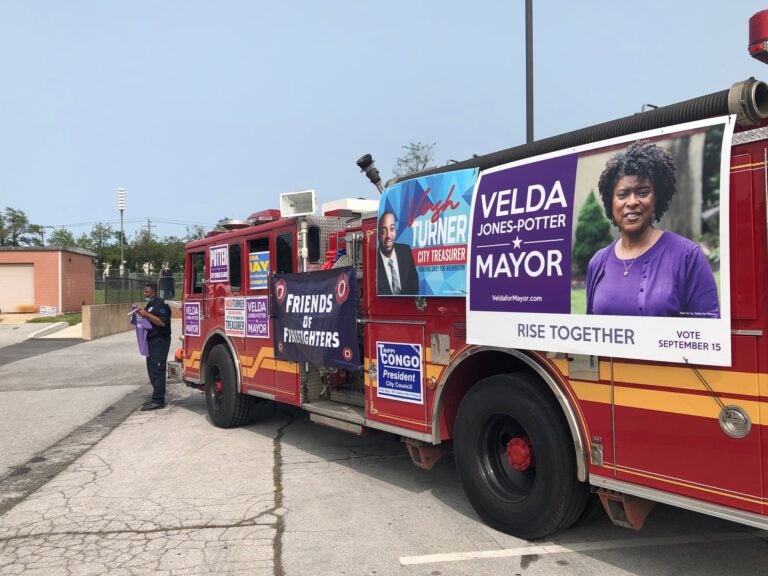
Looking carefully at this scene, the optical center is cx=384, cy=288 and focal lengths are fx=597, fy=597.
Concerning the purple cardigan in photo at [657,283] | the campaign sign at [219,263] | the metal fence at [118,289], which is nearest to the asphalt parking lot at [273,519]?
the purple cardigan in photo at [657,283]

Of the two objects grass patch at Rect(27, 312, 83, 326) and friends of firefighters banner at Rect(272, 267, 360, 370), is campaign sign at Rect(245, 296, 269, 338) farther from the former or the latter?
grass patch at Rect(27, 312, 83, 326)

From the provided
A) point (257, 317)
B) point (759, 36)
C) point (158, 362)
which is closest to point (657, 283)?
point (759, 36)

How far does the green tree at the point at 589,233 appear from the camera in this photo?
333cm

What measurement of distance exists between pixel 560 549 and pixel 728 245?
7.34 feet

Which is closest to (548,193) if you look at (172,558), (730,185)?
(730,185)

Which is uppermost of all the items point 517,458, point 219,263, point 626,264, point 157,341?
point 219,263

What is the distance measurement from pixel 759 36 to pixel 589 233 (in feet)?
→ 4.61

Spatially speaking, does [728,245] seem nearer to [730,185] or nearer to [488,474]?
[730,185]

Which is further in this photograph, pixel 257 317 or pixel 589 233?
pixel 257 317

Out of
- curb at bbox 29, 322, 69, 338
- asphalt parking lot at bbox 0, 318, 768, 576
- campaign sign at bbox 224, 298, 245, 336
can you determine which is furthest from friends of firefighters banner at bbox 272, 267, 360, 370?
curb at bbox 29, 322, 69, 338

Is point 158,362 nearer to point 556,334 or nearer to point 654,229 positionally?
point 556,334

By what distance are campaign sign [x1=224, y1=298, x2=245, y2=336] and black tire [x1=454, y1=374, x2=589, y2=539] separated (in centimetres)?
369

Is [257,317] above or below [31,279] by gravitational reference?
below

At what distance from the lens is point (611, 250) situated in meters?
3.28
